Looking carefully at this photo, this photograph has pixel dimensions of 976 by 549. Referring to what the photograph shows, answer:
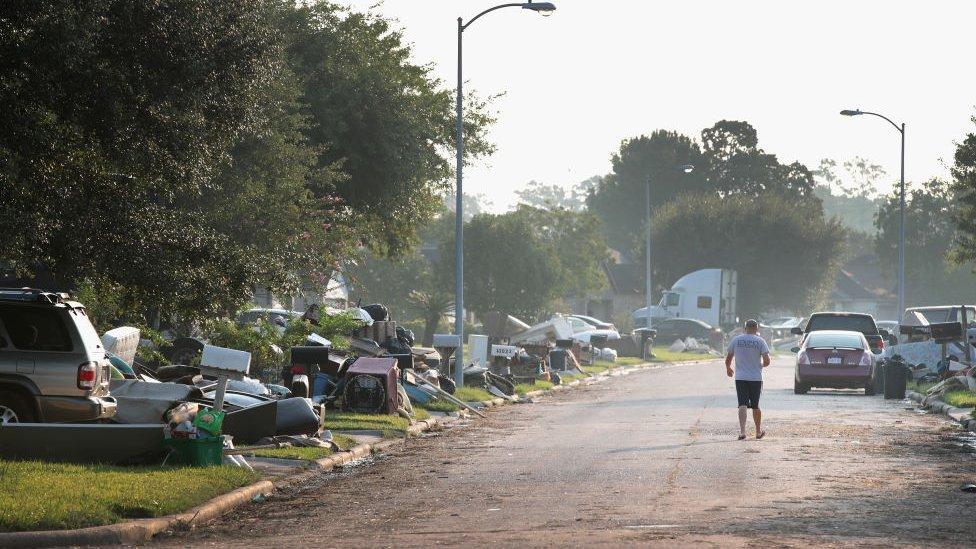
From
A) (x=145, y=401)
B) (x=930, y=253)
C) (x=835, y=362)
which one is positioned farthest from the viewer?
(x=930, y=253)

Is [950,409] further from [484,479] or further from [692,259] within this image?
[692,259]

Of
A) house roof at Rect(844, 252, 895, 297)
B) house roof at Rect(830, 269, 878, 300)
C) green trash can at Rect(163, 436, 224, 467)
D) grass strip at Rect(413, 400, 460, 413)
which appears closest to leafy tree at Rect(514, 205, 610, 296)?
house roof at Rect(830, 269, 878, 300)

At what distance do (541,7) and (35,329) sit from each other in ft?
54.6

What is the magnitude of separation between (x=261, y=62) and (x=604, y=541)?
925cm

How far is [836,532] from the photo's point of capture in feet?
36.7

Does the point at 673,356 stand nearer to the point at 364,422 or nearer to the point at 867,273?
the point at 364,422

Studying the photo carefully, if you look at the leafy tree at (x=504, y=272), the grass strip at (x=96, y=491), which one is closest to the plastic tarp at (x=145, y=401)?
the grass strip at (x=96, y=491)

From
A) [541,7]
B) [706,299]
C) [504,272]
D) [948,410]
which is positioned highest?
[541,7]

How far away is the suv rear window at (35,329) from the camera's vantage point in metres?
16.2

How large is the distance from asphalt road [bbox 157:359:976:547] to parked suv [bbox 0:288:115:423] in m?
2.71

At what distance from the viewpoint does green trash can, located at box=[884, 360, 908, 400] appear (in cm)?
3347

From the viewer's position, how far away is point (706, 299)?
7806 cm

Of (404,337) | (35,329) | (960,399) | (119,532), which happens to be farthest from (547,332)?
(119,532)

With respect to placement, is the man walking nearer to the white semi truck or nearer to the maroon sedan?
the maroon sedan
